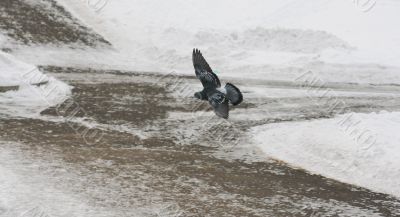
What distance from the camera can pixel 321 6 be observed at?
83.3 ft

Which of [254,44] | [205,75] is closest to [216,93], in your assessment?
[205,75]

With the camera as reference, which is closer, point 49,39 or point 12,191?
point 12,191

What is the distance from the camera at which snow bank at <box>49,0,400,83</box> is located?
19766 millimetres

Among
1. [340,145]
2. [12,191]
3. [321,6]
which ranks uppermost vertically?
[321,6]

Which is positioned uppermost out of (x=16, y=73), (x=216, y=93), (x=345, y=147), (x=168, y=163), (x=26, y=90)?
(x=216, y=93)

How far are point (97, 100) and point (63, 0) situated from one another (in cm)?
1266

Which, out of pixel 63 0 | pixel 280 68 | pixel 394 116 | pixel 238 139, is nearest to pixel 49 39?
pixel 63 0

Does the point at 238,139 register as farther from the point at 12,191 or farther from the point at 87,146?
the point at 12,191

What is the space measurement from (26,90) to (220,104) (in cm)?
630
